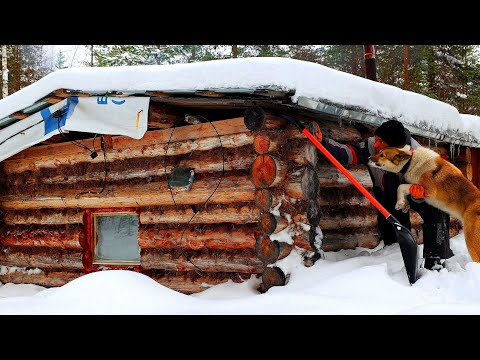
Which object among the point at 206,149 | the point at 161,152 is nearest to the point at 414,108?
the point at 206,149

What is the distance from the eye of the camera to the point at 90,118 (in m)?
7.02

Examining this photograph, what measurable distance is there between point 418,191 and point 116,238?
14.4 ft

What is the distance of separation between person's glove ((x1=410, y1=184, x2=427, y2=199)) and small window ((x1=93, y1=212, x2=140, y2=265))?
3.87 m

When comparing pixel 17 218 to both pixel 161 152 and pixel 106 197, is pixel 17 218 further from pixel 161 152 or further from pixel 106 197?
pixel 161 152

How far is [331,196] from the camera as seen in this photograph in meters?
7.11

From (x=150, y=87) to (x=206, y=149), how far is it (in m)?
1.12

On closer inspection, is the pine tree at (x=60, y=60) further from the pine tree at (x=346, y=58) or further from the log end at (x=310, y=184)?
the log end at (x=310, y=184)

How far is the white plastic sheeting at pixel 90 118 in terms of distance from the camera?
6688 millimetres

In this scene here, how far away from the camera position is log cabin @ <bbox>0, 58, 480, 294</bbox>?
6.23m

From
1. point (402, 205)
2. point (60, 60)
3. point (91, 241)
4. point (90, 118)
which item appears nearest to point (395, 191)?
point (402, 205)

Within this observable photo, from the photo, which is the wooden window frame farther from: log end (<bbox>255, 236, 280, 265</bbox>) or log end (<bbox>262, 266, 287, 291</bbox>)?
log end (<bbox>262, 266, 287, 291</bbox>)

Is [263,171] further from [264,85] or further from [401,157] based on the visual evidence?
[401,157]

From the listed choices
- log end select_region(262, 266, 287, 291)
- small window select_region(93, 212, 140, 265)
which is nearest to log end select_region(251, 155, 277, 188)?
log end select_region(262, 266, 287, 291)

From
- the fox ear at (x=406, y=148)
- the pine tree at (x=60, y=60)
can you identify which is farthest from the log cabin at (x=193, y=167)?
the pine tree at (x=60, y=60)
